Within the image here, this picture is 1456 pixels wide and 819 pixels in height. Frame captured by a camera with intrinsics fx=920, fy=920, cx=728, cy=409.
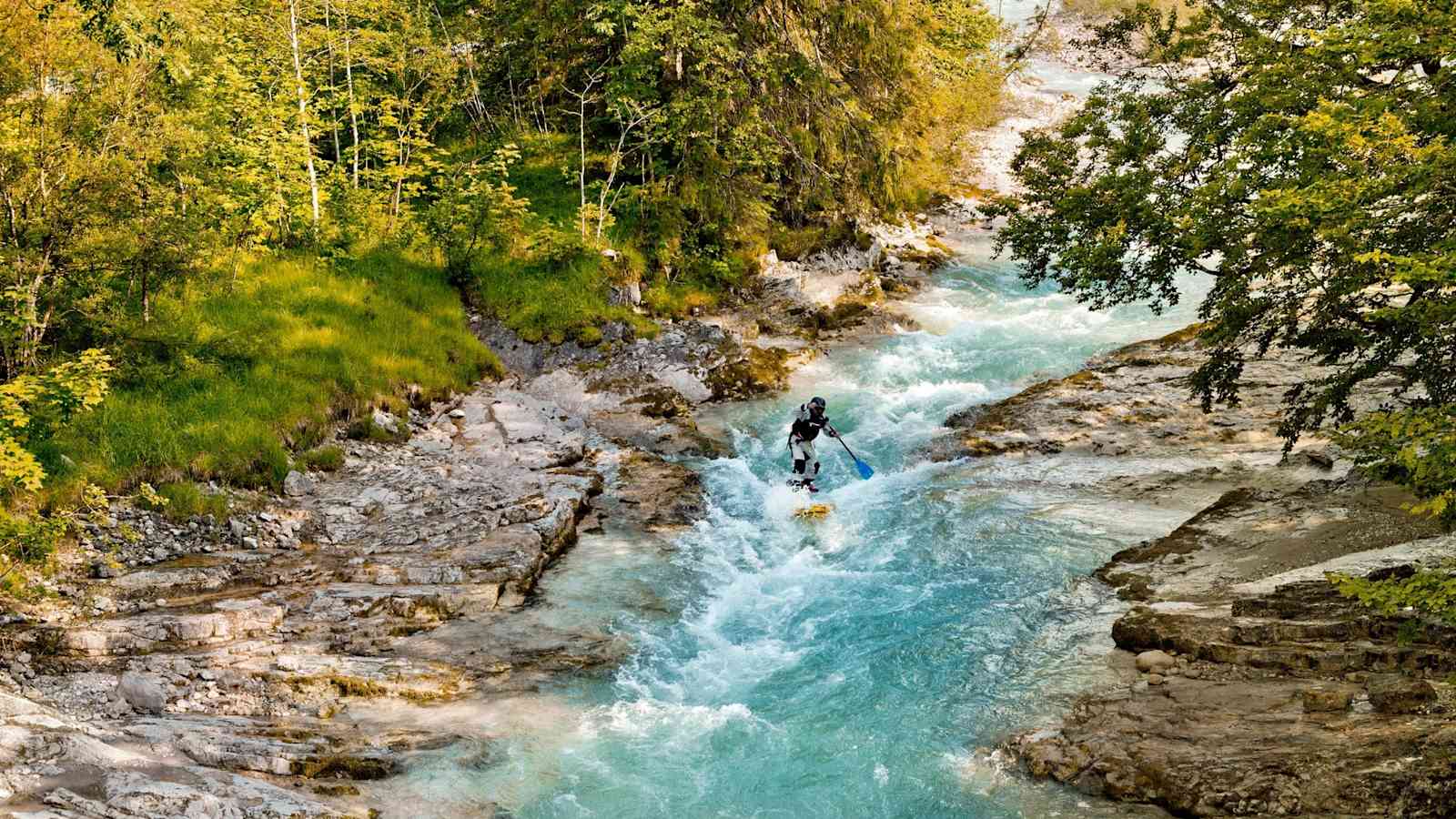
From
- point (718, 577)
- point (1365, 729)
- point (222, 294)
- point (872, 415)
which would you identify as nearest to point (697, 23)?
point (872, 415)

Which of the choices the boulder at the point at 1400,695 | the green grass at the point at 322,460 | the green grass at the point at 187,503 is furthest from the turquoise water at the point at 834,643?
the green grass at the point at 187,503

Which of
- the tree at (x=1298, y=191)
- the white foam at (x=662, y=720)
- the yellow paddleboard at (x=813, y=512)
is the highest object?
the tree at (x=1298, y=191)

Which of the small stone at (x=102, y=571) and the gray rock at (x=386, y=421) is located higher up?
the gray rock at (x=386, y=421)

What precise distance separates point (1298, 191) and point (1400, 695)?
405 centimetres

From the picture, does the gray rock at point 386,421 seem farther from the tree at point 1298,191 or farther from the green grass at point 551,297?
the tree at point 1298,191

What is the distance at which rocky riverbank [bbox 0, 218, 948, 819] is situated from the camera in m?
6.72

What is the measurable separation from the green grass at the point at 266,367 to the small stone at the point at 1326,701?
38.6 feet

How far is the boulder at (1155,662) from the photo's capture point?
8.25 metres

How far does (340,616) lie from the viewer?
974 cm

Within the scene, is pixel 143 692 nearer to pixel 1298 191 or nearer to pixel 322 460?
pixel 322 460

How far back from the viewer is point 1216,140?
39.2 feet

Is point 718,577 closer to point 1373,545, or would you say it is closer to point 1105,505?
point 1105,505

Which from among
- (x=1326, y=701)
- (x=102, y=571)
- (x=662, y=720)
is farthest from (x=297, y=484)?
(x=1326, y=701)

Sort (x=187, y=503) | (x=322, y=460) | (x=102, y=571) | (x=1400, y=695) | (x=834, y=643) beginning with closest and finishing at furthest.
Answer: (x=1400, y=695), (x=102, y=571), (x=834, y=643), (x=187, y=503), (x=322, y=460)
